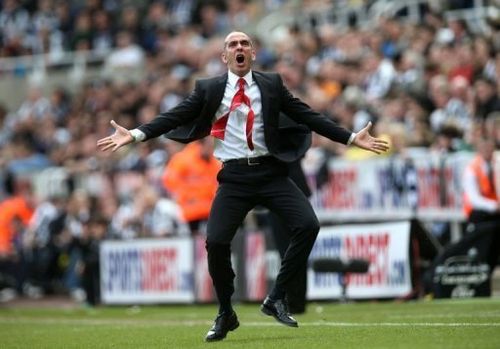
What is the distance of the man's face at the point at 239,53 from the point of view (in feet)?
37.3

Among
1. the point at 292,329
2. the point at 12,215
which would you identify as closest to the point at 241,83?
the point at 292,329

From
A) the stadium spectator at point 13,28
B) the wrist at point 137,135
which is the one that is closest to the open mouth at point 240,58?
the wrist at point 137,135

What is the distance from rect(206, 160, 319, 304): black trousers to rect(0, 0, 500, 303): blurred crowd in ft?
20.2

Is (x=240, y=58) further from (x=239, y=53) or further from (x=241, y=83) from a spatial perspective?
(x=241, y=83)

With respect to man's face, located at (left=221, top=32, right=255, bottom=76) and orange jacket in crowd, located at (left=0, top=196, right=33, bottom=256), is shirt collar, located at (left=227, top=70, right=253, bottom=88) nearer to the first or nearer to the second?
man's face, located at (left=221, top=32, right=255, bottom=76)

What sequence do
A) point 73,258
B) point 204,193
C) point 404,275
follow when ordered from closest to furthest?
point 404,275, point 204,193, point 73,258

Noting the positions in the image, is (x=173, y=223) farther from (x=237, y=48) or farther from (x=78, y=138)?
(x=237, y=48)

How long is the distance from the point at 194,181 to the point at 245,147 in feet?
25.7

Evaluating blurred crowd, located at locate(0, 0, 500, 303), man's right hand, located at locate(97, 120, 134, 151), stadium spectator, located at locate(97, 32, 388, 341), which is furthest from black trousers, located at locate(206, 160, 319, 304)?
blurred crowd, located at locate(0, 0, 500, 303)

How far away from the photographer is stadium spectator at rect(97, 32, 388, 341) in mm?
11328

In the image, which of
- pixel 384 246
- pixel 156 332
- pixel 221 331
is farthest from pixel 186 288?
pixel 221 331

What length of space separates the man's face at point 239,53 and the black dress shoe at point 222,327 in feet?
6.52

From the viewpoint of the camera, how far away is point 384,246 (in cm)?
1708

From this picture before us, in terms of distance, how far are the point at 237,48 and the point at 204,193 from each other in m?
7.87
